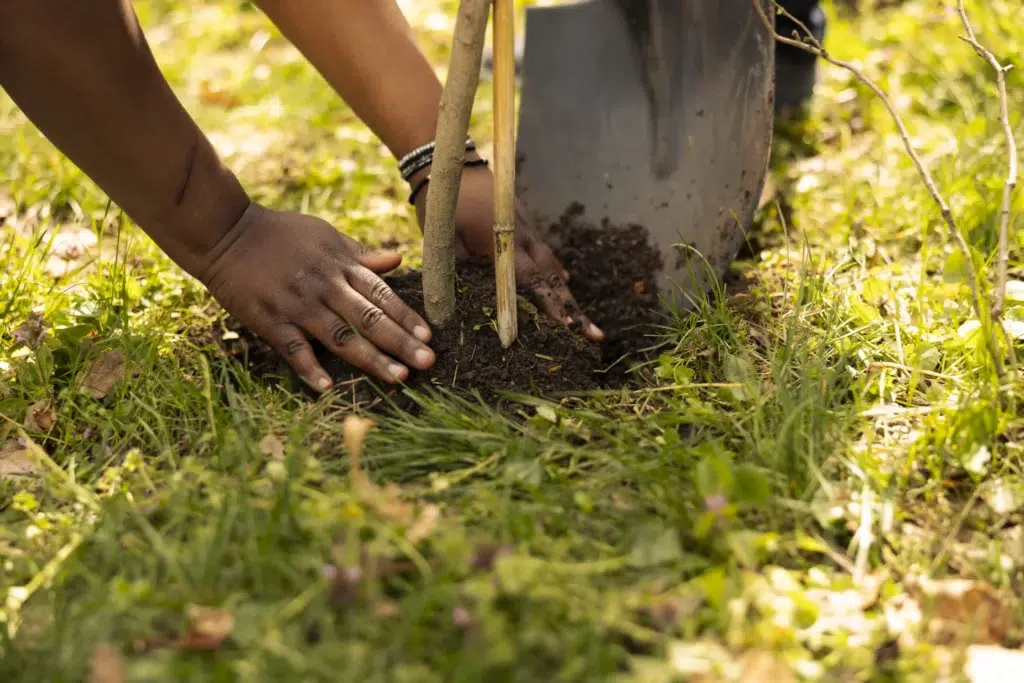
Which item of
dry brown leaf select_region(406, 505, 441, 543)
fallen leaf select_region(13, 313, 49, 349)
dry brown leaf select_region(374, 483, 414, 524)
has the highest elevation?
fallen leaf select_region(13, 313, 49, 349)

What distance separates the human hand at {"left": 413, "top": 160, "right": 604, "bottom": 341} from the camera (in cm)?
177

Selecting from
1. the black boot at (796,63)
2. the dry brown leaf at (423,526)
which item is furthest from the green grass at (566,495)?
the black boot at (796,63)

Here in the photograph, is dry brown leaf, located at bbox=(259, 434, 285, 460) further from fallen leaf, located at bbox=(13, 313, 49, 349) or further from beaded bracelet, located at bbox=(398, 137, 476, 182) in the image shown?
beaded bracelet, located at bbox=(398, 137, 476, 182)

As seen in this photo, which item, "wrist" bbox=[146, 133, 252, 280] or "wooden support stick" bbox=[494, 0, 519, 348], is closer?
"wooden support stick" bbox=[494, 0, 519, 348]

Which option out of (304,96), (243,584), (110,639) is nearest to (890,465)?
(243,584)

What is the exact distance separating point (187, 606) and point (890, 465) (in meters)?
1.03

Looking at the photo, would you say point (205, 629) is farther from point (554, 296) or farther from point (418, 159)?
point (418, 159)

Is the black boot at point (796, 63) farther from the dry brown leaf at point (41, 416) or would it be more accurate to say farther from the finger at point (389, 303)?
the dry brown leaf at point (41, 416)

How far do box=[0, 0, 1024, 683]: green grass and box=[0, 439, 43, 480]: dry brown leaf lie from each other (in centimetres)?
3

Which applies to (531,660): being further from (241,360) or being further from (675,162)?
(675,162)

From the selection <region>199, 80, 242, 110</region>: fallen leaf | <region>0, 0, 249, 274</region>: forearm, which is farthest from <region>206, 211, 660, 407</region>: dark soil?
<region>199, 80, 242, 110</region>: fallen leaf

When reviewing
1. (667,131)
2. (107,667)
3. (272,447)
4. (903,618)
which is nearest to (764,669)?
(903,618)

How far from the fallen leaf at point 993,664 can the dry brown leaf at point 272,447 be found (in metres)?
1.00

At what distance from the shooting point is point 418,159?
6.12 ft
